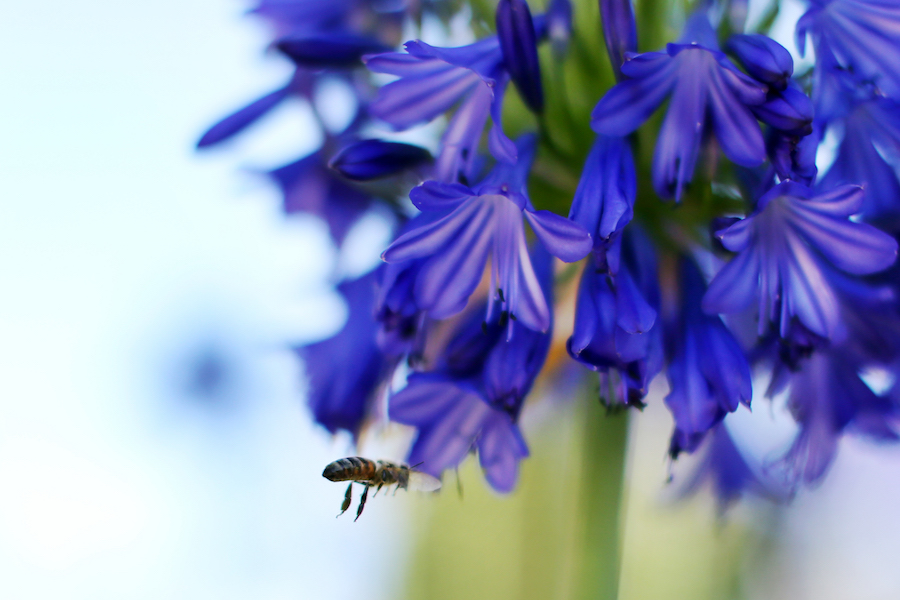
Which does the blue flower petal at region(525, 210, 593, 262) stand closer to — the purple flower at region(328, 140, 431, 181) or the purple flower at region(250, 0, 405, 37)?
the purple flower at region(328, 140, 431, 181)

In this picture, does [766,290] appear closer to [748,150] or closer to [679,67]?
[748,150]

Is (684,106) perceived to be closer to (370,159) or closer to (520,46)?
(520,46)

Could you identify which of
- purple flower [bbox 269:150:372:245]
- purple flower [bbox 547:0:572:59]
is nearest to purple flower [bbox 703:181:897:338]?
purple flower [bbox 547:0:572:59]

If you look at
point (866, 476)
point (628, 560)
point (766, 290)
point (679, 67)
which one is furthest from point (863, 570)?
point (679, 67)

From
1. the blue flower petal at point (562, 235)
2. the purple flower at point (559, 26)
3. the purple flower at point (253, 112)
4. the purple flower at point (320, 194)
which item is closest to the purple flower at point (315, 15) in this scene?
the purple flower at point (253, 112)

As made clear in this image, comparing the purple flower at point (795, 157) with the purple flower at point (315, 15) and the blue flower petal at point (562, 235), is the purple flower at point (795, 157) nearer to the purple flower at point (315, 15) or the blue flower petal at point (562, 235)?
the blue flower petal at point (562, 235)

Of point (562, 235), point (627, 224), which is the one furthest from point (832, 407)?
point (562, 235)
